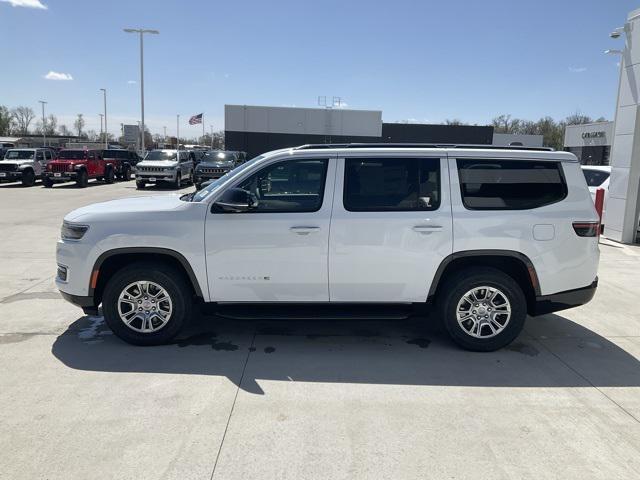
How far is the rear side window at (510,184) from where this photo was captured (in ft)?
14.9

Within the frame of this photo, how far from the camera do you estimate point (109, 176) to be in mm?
28078

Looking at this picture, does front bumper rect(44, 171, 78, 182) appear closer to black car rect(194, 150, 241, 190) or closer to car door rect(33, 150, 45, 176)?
car door rect(33, 150, 45, 176)

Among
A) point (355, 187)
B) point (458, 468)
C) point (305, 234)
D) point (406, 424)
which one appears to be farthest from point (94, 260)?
point (458, 468)

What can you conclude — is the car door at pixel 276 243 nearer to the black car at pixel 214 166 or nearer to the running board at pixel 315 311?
the running board at pixel 315 311

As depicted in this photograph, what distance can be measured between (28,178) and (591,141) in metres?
55.2

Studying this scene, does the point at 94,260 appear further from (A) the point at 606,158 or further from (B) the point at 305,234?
(A) the point at 606,158

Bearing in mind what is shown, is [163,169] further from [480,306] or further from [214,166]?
[480,306]

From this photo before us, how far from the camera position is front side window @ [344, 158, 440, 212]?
4.53m

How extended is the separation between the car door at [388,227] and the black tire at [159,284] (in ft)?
4.60

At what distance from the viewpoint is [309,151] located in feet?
15.1

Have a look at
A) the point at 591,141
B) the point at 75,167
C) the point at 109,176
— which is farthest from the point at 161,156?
the point at 591,141

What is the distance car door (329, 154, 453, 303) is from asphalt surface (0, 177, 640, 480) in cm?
71

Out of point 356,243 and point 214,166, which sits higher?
point 214,166

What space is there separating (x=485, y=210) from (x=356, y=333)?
1.83 metres
